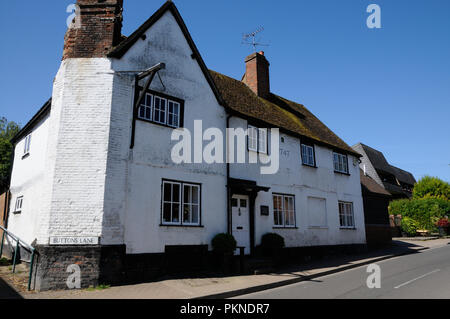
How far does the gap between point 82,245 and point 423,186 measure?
146ft

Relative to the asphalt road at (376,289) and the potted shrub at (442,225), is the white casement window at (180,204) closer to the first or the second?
the asphalt road at (376,289)

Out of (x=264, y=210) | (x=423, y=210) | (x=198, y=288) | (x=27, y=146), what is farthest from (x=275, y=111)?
(x=423, y=210)

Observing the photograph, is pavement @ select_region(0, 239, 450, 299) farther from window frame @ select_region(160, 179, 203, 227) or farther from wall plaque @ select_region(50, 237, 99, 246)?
window frame @ select_region(160, 179, 203, 227)

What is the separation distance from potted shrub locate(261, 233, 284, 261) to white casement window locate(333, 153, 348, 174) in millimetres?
7205

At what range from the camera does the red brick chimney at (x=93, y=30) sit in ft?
34.6

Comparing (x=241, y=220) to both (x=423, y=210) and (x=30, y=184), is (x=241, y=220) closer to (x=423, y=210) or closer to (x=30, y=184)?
(x=30, y=184)

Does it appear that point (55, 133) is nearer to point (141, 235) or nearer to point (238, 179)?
point (141, 235)

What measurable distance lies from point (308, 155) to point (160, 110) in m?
8.93

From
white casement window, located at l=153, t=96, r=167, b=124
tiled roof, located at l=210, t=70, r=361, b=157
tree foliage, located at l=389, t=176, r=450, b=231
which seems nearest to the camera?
white casement window, located at l=153, t=96, r=167, b=124

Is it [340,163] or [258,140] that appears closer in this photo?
[258,140]

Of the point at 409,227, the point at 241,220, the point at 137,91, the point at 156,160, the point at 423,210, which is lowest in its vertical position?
the point at 409,227

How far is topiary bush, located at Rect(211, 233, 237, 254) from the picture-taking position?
11266mm

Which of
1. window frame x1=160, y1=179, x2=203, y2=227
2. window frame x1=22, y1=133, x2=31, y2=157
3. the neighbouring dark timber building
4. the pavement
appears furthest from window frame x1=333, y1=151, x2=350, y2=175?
window frame x1=22, y1=133, x2=31, y2=157

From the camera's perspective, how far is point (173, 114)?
11586mm
